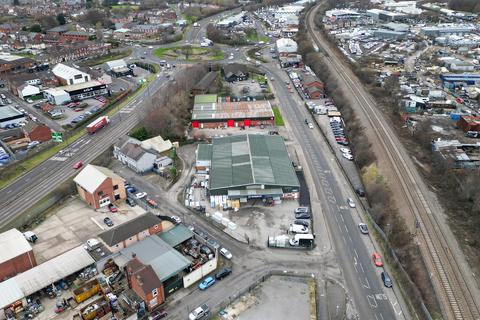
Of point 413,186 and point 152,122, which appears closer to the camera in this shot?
point 413,186

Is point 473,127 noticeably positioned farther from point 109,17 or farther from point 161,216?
point 109,17

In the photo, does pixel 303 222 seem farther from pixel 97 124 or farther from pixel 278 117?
pixel 97 124

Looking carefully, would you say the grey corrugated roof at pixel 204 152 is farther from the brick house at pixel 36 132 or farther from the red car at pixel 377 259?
the brick house at pixel 36 132

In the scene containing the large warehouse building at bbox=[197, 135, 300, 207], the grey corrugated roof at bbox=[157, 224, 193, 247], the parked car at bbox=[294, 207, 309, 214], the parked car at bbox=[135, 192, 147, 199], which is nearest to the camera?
the grey corrugated roof at bbox=[157, 224, 193, 247]

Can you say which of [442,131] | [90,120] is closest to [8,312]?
[90,120]

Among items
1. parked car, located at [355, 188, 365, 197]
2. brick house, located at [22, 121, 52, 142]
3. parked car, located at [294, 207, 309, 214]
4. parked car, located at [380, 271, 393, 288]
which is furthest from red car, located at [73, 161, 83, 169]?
parked car, located at [380, 271, 393, 288]

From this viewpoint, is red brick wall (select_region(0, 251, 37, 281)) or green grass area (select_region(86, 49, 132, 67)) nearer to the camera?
red brick wall (select_region(0, 251, 37, 281))

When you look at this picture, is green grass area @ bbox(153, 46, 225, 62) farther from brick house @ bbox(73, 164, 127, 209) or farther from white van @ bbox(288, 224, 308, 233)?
white van @ bbox(288, 224, 308, 233)

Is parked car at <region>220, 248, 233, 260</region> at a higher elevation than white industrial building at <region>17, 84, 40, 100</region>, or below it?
below
